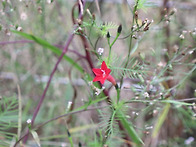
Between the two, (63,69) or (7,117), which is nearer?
(7,117)

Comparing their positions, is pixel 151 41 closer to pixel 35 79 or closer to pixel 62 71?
pixel 62 71

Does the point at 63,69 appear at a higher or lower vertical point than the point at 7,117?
higher

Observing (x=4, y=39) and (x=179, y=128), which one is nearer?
(x=4, y=39)

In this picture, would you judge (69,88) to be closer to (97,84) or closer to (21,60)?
(21,60)

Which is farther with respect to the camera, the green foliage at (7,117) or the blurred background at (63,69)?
the blurred background at (63,69)

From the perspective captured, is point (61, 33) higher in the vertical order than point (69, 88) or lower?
higher

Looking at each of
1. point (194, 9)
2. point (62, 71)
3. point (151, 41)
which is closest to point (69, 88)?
point (62, 71)

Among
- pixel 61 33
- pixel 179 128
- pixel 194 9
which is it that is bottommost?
pixel 179 128

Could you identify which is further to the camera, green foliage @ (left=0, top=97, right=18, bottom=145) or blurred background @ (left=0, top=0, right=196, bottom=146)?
blurred background @ (left=0, top=0, right=196, bottom=146)

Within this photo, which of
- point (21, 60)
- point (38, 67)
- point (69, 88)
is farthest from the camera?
point (21, 60)

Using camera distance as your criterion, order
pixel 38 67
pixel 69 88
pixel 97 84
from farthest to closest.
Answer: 1. pixel 38 67
2. pixel 69 88
3. pixel 97 84

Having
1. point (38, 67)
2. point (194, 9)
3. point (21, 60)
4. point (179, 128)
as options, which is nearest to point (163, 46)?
point (194, 9)
